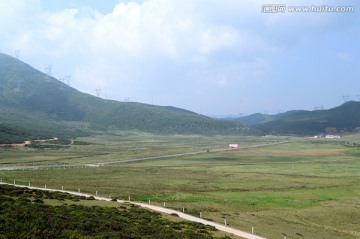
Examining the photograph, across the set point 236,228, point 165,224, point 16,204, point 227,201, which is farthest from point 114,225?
point 227,201

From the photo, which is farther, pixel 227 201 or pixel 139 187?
pixel 139 187

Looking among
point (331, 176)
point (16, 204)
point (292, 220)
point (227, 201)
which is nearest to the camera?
point (16, 204)

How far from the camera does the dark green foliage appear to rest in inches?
1142

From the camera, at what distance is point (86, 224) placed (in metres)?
32.6

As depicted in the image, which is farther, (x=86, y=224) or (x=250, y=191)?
(x=250, y=191)

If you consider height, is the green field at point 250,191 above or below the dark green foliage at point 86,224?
below

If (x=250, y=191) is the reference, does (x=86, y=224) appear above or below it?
above

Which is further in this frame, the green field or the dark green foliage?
the green field

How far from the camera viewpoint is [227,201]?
62.8m

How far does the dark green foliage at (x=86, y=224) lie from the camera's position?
29.0 m

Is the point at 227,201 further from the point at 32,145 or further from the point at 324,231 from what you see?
the point at 32,145

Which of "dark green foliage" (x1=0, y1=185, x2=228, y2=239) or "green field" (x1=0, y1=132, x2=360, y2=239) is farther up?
"dark green foliage" (x1=0, y1=185, x2=228, y2=239)

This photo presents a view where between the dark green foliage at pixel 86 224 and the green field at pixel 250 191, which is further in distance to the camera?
the green field at pixel 250 191

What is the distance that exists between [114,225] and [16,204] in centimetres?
1036
